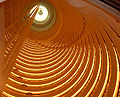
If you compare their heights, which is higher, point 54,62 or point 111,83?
point 54,62

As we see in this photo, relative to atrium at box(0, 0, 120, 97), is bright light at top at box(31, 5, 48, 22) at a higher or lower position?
higher

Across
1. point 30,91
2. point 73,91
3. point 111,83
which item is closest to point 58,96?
point 73,91

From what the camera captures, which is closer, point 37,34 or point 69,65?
point 69,65

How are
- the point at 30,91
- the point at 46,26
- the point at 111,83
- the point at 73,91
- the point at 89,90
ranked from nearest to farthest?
1. the point at 111,83
2. the point at 89,90
3. the point at 73,91
4. the point at 30,91
5. the point at 46,26

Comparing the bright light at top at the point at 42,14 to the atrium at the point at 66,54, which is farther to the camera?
the bright light at top at the point at 42,14

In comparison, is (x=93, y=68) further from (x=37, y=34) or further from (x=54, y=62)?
(x=37, y=34)

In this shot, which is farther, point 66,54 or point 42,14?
point 42,14

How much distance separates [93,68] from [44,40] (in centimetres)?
345

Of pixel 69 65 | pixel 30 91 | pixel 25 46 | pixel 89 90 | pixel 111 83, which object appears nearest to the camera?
pixel 111 83

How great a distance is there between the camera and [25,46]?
245 inches

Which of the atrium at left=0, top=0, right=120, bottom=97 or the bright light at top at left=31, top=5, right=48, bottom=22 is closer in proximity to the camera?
the atrium at left=0, top=0, right=120, bottom=97

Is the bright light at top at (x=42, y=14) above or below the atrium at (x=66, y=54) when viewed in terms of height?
above

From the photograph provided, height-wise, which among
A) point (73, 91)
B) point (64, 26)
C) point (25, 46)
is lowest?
point (73, 91)

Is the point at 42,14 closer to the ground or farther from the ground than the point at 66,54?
farther from the ground
